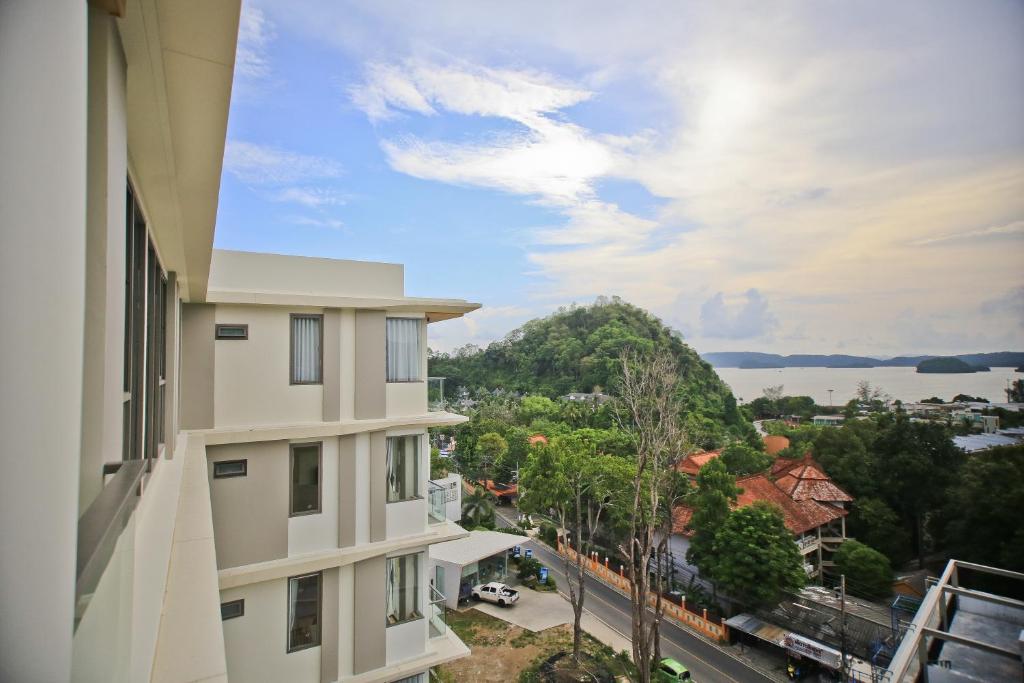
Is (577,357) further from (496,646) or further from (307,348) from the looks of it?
(307,348)

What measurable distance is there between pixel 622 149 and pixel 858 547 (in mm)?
18573

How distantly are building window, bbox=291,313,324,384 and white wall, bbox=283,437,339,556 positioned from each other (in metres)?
0.65

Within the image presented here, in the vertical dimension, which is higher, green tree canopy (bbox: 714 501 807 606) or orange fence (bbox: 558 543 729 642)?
green tree canopy (bbox: 714 501 807 606)

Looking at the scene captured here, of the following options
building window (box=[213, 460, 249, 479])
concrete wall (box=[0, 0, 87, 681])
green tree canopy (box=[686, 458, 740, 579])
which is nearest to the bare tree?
green tree canopy (box=[686, 458, 740, 579])

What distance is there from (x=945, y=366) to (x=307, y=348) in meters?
30.3

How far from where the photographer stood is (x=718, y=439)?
72.0 ft

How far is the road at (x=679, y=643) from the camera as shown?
9641 mm

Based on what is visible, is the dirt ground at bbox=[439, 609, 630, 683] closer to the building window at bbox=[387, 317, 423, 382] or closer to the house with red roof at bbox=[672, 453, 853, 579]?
the house with red roof at bbox=[672, 453, 853, 579]

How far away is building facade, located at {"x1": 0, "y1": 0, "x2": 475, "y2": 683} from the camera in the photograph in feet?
1.15

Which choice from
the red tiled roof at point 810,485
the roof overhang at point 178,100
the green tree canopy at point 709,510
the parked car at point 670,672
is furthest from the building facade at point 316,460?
the red tiled roof at point 810,485

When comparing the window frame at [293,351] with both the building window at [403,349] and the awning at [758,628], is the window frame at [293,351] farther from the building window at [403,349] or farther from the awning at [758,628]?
the awning at [758,628]

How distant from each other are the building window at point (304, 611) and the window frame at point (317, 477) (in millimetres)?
586

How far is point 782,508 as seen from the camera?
Answer: 13969 mm

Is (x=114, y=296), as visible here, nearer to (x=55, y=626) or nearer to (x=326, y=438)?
(x=55, y=626)
